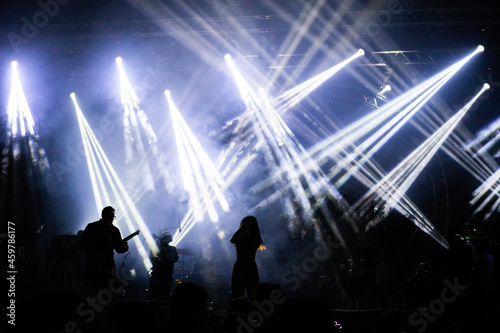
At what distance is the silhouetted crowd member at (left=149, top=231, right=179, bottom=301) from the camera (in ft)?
26.6

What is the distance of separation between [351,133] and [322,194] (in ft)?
6.70

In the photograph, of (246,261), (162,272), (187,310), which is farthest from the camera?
(162,272)

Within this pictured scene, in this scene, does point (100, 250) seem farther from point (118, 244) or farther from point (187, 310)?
point (187, 310)

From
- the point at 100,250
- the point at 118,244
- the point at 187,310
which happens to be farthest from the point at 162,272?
the point at 187,310

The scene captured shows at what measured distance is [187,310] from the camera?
2.12 metres

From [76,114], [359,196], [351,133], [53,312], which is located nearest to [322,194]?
[359,196]

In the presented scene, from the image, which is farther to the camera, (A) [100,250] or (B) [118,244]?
(B) [118,244]

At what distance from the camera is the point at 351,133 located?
12.1 metres

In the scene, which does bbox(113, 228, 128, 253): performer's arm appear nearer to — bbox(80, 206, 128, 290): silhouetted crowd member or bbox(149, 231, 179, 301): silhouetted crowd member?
bbox(80, 206, 128, 290): silhouetted crowd member

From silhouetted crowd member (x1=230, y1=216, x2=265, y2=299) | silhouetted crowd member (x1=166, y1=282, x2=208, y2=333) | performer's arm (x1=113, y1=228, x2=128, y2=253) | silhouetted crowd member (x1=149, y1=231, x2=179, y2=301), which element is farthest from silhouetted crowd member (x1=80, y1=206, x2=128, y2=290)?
silhouetted crowd member (x1=166, y1=282, x2=208, y2=333)

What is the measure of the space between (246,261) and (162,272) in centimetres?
312

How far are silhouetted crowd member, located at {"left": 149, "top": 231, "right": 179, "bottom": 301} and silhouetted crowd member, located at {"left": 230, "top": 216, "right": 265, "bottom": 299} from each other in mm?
2864

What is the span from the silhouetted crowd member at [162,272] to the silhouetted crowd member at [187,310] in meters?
6.26

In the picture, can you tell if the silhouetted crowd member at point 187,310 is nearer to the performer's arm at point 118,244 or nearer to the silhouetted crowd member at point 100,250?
the silhouetted crowd member at point 100,250
